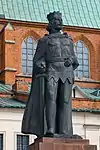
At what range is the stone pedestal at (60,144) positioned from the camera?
8.91 meters

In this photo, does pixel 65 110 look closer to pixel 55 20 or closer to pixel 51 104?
pixel 51 104

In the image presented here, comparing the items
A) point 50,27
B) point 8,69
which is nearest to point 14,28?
point 8,69

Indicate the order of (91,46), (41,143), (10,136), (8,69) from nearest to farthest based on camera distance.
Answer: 1. (41,143)
2. (10,136)
3. (8,69)
4. (91,46)

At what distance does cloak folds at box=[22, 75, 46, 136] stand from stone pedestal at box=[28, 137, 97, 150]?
36 cm

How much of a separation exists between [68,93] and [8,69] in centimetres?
2472

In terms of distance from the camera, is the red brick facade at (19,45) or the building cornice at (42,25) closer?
the red brick facade at (19,45)

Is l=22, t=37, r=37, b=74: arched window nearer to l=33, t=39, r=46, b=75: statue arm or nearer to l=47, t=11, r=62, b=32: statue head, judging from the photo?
l=47, t=11, r=62, b=32: statue head

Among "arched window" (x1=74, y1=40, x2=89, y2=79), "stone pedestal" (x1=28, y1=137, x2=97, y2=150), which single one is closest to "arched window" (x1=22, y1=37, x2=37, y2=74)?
"arched window" (x1=74, y1=40, x2=89, y2=79)

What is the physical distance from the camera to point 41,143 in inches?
351

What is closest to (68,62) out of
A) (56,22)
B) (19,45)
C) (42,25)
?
(56,22)

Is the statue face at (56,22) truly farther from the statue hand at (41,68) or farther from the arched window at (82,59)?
the arched window at (82,59)

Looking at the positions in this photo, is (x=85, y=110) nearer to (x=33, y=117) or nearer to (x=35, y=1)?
(x=35, y=1)

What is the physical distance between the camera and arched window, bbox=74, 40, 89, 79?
36.6 metres

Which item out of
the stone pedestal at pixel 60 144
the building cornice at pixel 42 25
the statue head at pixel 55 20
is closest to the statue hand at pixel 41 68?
the statue head at pixel 55 20
